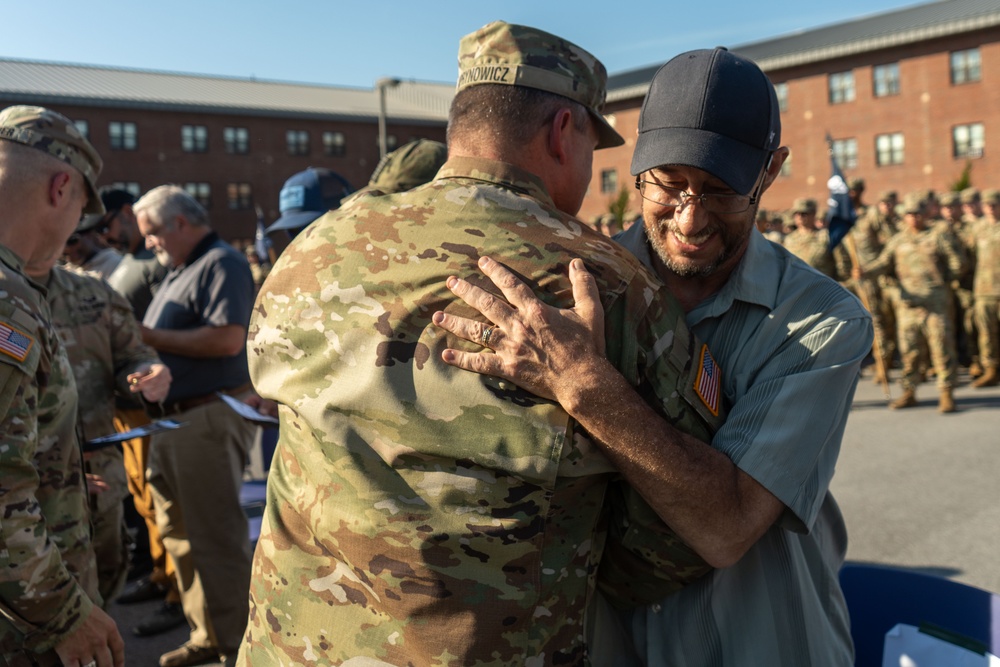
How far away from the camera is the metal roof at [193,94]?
125 feet

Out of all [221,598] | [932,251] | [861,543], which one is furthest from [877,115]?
[221,598]

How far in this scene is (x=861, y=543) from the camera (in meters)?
5.79

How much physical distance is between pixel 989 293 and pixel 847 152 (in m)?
23.7

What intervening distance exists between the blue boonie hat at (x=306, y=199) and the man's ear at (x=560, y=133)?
12.0 feet

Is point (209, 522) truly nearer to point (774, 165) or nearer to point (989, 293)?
point (774, 165)

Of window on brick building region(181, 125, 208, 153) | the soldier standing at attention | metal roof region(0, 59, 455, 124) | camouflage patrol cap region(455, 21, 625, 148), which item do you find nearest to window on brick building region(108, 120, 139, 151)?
metal roof region(0, 59, 455, 124)

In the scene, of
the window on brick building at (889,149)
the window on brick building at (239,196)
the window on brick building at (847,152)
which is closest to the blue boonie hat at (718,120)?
the window on brick building at (889,149)

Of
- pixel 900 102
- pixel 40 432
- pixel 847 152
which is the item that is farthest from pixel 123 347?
pixel 847 152

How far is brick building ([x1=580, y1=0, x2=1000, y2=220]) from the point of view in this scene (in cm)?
3036

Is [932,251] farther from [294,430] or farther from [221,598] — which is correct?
[294,430]

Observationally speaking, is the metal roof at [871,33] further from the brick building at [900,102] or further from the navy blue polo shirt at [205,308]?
the navy blue polo shirt at [205,308]

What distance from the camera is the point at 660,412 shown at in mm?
1671

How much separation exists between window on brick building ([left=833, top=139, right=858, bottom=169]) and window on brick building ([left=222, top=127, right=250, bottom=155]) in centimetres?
2692

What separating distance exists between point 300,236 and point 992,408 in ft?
33.7
